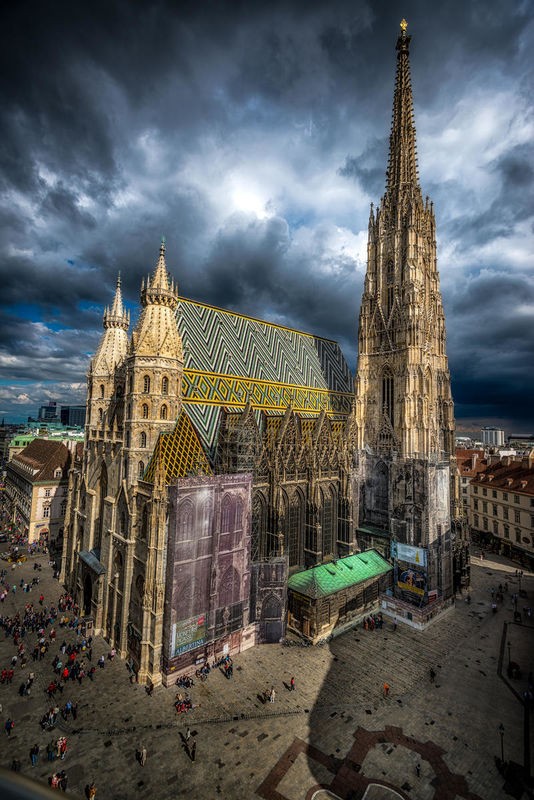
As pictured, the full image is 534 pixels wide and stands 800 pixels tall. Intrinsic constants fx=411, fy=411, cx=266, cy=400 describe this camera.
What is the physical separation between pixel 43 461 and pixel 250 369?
41964mm

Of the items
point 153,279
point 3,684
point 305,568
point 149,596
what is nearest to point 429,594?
point 305,568

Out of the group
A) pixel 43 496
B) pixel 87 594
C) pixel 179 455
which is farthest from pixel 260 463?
pixel 43 496

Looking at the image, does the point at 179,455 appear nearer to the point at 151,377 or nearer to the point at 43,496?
the point at 151,377

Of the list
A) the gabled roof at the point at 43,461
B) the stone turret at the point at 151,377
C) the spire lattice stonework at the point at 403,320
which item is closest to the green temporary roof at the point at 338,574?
the spire lattice stonework at the point at 403,320

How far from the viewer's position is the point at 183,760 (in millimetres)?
23641

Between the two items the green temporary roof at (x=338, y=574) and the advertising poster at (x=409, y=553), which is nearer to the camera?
the green temporary roof at (x=338, y=574)

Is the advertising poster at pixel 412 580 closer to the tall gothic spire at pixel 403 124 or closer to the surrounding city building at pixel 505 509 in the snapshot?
the surrounding city building at pixel 505 509

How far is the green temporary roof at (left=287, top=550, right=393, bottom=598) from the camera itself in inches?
1505

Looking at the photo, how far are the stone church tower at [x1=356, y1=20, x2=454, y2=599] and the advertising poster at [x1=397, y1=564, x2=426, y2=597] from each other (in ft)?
0.67

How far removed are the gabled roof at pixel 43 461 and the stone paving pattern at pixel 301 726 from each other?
3085 cm

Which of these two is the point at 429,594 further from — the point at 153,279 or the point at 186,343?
Result: the point at 153,279

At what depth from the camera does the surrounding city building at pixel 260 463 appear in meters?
32.8

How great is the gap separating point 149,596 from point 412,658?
22.8 metres

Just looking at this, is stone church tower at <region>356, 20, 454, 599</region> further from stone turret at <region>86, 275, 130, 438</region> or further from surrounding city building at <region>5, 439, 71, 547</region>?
surrounding city building at <region>5, 439, 71, 547</region>
